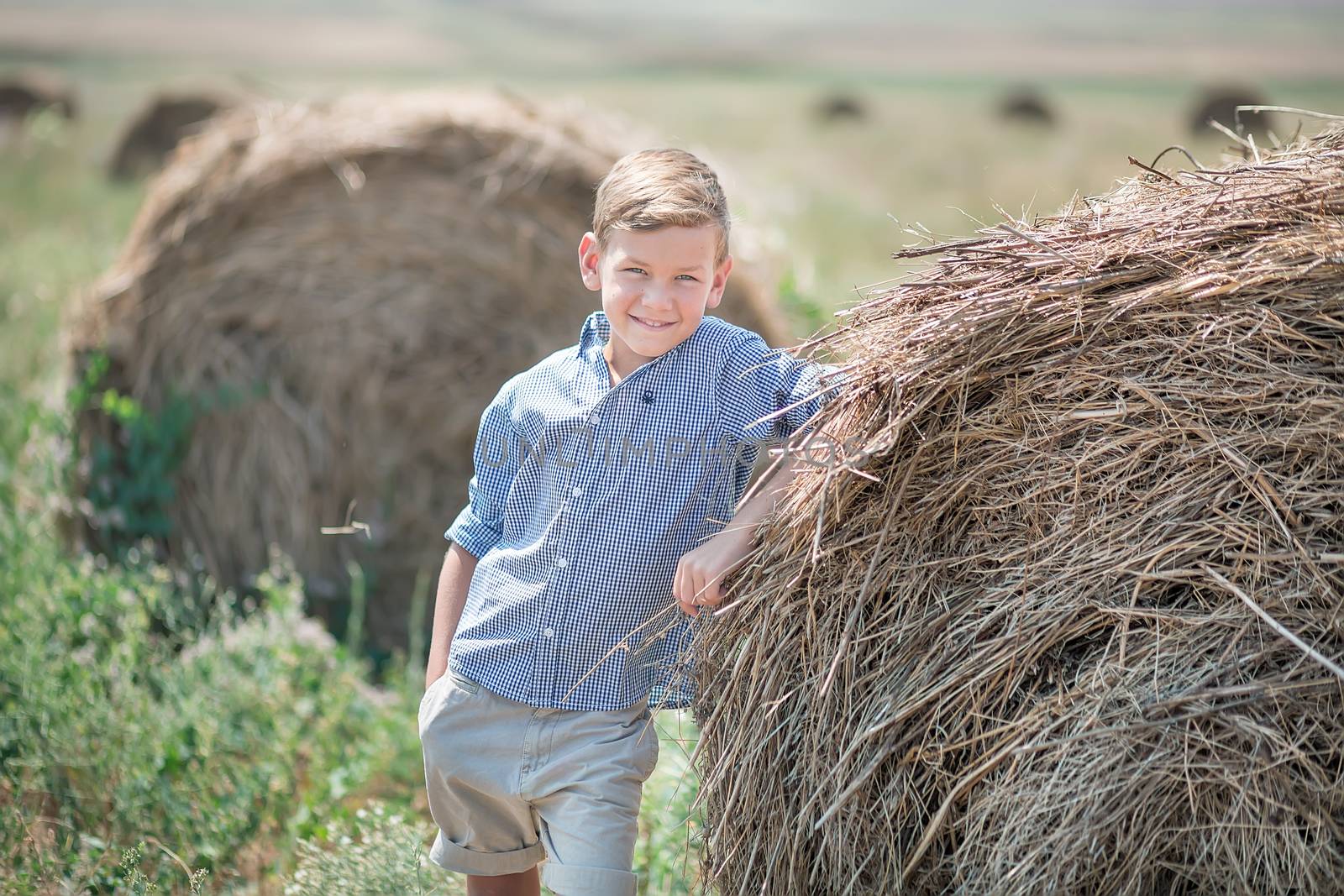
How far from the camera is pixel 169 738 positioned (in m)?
3.22

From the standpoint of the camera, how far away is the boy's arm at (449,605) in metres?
2.54

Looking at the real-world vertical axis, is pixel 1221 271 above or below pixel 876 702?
above

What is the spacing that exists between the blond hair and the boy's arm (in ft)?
2.35

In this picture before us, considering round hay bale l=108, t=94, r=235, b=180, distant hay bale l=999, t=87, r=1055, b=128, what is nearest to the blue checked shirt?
round hay bale l=108, t=94, r=235, b=180

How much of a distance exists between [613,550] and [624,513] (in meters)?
0.07

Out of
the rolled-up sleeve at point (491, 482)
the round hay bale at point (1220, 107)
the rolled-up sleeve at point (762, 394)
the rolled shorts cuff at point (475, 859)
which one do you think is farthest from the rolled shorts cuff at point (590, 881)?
the round hay bale at point (1220, 107)

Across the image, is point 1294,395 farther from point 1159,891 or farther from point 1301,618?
point 1159,891

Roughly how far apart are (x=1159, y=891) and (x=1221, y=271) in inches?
38.8

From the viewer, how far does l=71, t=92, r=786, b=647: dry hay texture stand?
15.3 ft

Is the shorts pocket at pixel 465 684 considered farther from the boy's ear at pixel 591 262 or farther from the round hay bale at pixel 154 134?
the round hay bale at pixel 154 134

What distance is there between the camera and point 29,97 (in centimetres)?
1466

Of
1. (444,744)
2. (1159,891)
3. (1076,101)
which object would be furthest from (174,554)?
(1076,101)

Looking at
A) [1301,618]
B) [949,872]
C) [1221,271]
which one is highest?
[1221,271]

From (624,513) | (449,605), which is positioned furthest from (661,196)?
(449,605)
